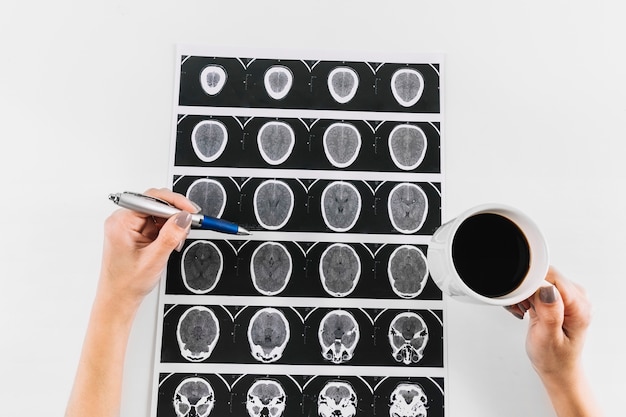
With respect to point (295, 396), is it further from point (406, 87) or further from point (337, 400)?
point (406, 87)

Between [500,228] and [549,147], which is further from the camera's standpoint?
[549,147]

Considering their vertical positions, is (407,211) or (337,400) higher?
(407,211)

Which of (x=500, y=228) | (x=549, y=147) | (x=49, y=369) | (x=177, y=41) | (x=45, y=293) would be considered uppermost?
(x=177, y=41)

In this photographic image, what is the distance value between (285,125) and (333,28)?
165mm

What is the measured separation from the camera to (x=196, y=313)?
0.73m

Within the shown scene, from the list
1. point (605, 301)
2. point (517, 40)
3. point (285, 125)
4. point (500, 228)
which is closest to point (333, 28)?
point (285, 125)

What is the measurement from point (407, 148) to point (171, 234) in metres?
0.36

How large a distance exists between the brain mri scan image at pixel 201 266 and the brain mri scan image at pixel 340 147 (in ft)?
0.70

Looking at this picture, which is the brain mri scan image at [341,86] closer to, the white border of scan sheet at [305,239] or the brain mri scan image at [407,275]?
Result: the white border of scan sheet at [305,239]

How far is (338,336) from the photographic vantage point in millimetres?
736

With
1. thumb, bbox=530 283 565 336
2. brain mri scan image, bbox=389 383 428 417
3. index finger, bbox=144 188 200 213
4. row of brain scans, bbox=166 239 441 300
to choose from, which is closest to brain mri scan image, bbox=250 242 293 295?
row of brain scans, bbox=166 239 441 300

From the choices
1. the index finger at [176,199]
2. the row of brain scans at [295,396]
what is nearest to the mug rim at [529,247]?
the row of brain scans at [295,396]

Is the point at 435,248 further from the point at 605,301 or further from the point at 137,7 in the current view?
the point at 137,7

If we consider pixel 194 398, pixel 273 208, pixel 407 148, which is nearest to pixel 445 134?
pixel 407 148
